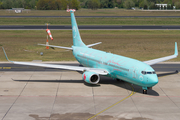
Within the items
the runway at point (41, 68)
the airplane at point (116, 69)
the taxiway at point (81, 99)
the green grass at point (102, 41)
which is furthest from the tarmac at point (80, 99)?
the green grass at point (102, 41)

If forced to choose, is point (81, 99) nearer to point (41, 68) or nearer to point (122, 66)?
point (122, 66)

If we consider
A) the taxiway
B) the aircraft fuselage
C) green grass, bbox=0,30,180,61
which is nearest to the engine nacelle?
the taxiway

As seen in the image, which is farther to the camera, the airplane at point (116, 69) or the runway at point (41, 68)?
the runway at point (41, 68)

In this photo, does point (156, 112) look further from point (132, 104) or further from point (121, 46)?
point (121, 46)

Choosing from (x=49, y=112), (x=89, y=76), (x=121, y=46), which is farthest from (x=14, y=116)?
(x=121, y=46)

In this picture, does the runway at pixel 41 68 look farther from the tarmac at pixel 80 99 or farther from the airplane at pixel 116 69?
the airplane at pixel 116 69

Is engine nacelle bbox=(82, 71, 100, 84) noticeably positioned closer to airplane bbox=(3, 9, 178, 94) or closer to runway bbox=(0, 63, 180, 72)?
airplane bbox=(3, 9, 178, 94)

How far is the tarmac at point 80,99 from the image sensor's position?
2720 centimetres

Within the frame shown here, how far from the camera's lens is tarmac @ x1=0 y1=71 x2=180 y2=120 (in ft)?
89.2

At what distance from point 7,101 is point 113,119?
1281 cm

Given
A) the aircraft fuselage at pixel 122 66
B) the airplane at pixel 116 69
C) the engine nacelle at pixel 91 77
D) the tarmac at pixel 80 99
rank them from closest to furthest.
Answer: the tarmac at pixel 80 99, the aircraft fuselage at pixel 122 66, the airplane at pixel 116 69, the engine nacelle at pixel 91 77

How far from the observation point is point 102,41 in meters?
79.1

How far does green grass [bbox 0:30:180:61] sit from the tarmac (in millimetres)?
17227

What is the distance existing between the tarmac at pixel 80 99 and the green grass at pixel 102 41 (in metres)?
17.2
